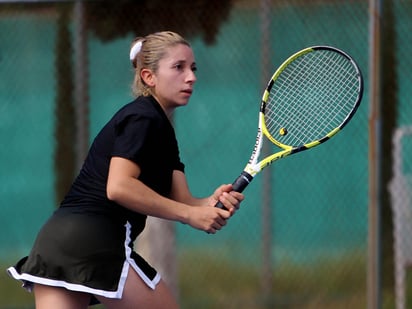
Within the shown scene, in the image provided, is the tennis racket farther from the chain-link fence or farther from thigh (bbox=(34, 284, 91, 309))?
thigh (bbox=(34, 284, 91, 309))

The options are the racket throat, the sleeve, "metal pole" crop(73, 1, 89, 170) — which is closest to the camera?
the sleeve

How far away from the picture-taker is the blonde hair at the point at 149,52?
3764 mm

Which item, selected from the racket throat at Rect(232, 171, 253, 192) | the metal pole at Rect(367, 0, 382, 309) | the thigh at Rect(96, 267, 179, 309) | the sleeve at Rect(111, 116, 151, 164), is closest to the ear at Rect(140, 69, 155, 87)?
the sleeve at Rect(111, 116, 151, 164)

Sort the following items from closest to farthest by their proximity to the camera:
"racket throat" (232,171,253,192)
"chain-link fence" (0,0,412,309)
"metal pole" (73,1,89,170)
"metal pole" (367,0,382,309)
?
"racket throat" (232,171,253,192) → "metal pole" (367,0,382,309) → "chain-link fence" (0,0,412,309) → "metal pole" (73,1,89,170)

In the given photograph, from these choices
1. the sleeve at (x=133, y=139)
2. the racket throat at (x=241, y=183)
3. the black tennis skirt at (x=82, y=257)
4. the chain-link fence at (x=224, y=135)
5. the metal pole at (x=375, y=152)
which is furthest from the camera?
the chain-link fence at (x=224, y=135)

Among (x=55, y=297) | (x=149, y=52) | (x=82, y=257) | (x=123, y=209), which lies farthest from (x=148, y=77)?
(x=55, y=297)

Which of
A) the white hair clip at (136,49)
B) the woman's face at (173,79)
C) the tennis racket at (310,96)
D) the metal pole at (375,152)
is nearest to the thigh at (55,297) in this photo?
the woman's face at (173,79)

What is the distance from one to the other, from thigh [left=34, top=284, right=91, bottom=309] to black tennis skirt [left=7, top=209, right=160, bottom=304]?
34mm

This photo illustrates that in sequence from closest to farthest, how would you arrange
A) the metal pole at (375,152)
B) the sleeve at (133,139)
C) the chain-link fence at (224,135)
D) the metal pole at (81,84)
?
the sleeve at (133,139) < the metal pole at (375,152) < the chain-link fence at (224,135) < the metal pole at (81,84)

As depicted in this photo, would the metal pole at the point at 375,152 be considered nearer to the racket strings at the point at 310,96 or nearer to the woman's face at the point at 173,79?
the racket strings at the point at 310,96

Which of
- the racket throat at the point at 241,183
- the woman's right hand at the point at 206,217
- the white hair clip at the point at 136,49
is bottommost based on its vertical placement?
the woman's right hand at the point at 206,217

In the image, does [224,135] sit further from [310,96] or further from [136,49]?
[136,49]

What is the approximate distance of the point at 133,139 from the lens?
11.6 ft

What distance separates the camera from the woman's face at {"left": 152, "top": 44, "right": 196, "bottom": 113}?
3.74 metres
